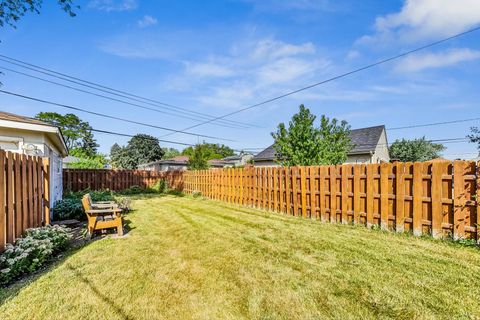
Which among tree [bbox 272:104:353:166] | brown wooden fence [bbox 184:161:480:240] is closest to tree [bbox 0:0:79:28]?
brown wooden fence [bbox 184:161:480:240]

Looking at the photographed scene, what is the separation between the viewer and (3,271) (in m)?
3.33

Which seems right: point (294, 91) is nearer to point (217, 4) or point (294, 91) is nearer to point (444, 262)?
point (217, 4)

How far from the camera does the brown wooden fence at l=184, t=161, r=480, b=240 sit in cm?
482

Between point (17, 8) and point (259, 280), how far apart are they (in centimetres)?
1096

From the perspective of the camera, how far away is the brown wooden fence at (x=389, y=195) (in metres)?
4.82

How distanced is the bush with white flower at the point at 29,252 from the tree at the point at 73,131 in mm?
43168

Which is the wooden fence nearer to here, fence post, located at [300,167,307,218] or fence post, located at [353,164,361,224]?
fence post, located at [300,167,307,218]

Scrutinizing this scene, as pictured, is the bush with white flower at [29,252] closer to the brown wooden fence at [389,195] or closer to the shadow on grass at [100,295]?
the shadow on grass at [100,295]

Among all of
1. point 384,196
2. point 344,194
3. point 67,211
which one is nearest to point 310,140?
point 344,194

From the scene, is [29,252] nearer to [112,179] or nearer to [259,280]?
[259,280]

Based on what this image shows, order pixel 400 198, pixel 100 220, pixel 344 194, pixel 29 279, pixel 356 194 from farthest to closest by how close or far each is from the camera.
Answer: pixel 344 194 → pixel 356 194 → pixel 100 220 → pixel 400 198 → pixel 29 279

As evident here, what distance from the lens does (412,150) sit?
31.5 metres

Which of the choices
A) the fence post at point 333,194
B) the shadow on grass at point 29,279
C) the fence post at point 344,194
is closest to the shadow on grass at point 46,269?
the shadow on grass at point 29,279

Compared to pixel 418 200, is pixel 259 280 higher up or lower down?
lower down
